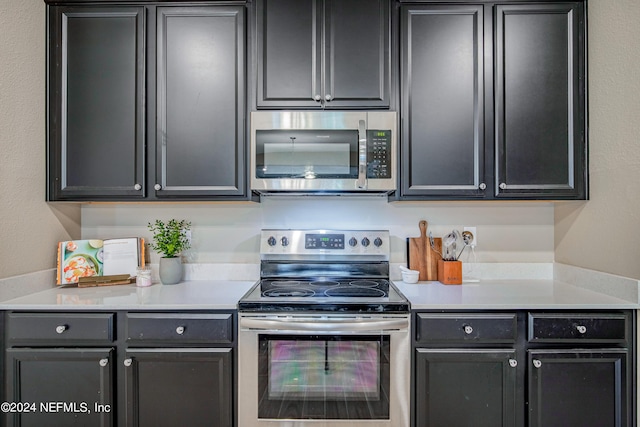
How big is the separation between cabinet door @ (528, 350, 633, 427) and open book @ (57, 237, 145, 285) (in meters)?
2.15

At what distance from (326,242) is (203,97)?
1.05 meters

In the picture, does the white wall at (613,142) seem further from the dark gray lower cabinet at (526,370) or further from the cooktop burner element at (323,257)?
the cooktop burner element at (323,257)

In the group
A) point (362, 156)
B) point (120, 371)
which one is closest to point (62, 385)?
point (120, 371)

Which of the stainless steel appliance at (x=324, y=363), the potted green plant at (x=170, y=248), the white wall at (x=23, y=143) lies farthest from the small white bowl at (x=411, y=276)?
the white wall at (x=23, y=143)

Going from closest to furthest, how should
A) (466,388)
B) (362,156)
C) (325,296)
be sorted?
(466,388) → (325,296) → (362,156)

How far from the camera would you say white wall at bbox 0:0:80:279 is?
158cm

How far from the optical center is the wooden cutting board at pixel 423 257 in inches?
79.2

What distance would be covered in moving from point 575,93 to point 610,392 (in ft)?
4.73

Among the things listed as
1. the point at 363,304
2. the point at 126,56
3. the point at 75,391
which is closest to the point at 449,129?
the point at 363,304

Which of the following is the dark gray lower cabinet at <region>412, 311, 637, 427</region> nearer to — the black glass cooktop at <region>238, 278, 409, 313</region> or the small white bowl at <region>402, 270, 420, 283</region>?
the black glass cooktop at <region>238, 278, 409, 313</region>

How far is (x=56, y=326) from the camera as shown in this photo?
146cm

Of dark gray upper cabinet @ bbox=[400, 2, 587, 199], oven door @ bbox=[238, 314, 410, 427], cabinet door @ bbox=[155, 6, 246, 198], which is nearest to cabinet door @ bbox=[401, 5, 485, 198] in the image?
dark gray upper cabinet @ bbox=[400, 2, 587, 199]

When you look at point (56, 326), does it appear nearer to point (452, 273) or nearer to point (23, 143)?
point (23, 143)

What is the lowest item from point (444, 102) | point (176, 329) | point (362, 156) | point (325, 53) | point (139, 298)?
point (176, 329)
